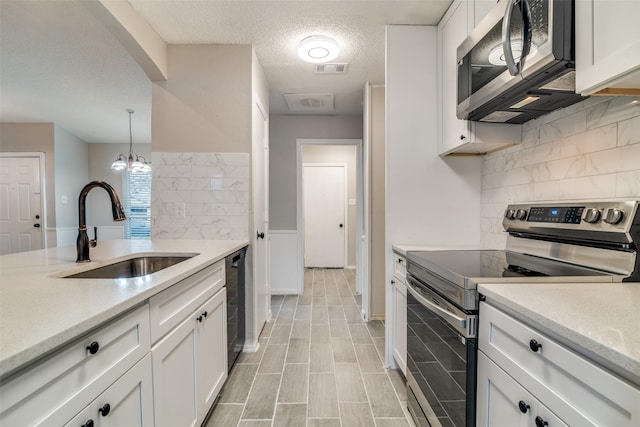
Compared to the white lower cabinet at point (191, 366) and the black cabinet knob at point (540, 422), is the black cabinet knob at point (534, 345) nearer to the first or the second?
the black cabinet knob at point (540, 422)

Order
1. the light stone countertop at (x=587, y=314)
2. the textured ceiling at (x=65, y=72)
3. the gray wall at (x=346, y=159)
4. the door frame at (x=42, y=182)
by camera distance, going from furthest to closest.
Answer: the gray wall at (x=346, y=159), the door frame at (x=42, y=182), the textured ceiling at (x=65, y=72), the light stone countertop at (x=587, y=314)

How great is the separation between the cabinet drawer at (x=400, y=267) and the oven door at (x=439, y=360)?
0.68ft

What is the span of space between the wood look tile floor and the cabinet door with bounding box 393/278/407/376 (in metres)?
0.18

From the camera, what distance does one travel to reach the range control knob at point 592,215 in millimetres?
1119

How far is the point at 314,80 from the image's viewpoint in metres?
2.99

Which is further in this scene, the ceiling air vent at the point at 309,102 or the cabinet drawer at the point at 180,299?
the ceiling air vent at the point at 309,102

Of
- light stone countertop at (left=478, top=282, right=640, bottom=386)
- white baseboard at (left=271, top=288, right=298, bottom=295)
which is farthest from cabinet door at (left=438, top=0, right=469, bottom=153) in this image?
white baseboard at (left=271, top=288, right=298, bottom=295)

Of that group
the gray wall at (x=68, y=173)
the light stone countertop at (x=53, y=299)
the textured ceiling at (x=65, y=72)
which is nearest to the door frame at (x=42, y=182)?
the gray wall at (x=68, y=173)

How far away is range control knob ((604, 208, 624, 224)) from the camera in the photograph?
40.9 inches

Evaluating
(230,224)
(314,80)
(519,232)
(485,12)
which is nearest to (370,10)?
(485,12)

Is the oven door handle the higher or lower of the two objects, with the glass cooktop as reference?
lower

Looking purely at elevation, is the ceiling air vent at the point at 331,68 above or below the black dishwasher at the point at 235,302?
above

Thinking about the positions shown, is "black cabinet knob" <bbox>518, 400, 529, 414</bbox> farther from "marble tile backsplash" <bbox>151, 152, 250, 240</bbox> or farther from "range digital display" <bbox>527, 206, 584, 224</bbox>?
"marble tile backsplash" <bbox>151, 152, 250, 240</bbox>

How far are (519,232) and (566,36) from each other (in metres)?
0.91
